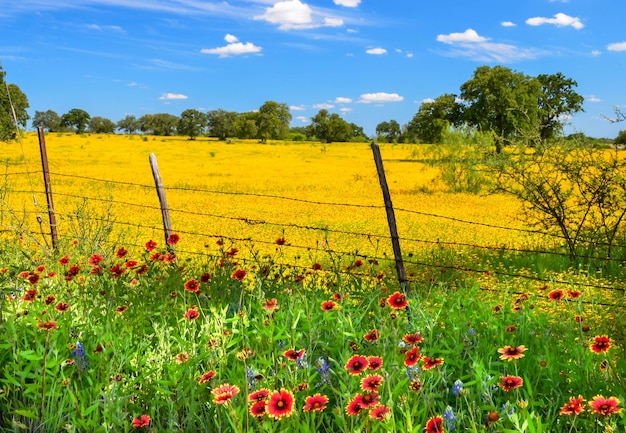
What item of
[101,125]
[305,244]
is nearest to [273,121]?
[101,125]

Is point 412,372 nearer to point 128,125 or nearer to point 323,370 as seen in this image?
point 323,370

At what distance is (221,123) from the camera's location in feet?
330

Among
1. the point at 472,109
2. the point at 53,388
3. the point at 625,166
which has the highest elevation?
the point at 472,109

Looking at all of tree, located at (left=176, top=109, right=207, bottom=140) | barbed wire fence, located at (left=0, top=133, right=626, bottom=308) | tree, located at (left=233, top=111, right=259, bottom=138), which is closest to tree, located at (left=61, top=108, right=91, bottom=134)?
tree, located at (left=176, top=109, right=207, bottom=140)

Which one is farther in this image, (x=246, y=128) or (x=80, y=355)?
(x=246, y=128)

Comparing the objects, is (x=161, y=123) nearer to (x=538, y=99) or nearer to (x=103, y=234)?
(x=538, y=99)

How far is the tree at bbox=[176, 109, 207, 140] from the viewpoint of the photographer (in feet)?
310

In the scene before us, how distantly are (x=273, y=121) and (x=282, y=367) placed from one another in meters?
82.9

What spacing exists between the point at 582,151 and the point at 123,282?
853 cm

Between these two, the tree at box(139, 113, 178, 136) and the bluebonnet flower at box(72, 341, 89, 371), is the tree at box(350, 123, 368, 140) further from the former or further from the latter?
the bluebonnet flower at box(72, 341, 89, 371)

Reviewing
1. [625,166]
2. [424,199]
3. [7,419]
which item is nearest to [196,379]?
[7,419]

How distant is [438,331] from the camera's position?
440 centimetres

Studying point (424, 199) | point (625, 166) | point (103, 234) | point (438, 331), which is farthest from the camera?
point (424, 199)

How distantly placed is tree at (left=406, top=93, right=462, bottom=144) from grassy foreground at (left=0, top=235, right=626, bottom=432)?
4978 centimetres
